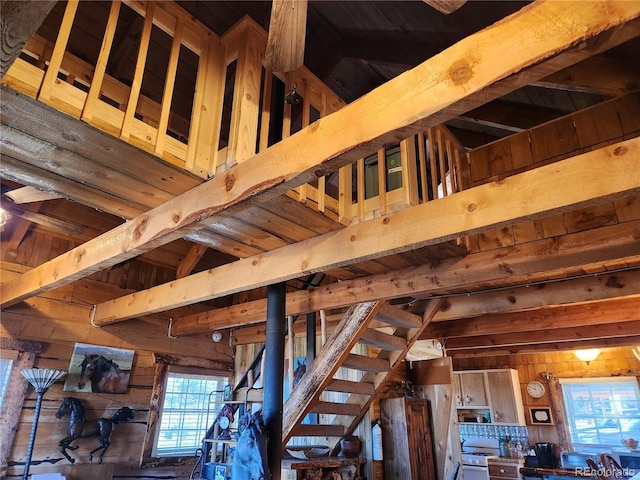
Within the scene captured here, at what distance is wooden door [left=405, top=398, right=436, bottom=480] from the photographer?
4.82 m

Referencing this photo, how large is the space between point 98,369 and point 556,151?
5042mm

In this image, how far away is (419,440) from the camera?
4977mm

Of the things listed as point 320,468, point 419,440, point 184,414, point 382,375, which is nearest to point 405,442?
point 419,440

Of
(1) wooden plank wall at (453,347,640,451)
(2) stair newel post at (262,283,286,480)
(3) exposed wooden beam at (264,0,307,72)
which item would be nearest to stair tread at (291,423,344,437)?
(2) stair newel post at (262,283,286,480)

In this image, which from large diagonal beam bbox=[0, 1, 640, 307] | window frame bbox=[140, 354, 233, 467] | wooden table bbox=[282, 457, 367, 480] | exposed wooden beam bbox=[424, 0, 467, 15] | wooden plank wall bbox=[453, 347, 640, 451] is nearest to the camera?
large diagonal beam bbox=[0, 1, 640, 307]

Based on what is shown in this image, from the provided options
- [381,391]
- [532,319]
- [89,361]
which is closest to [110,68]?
[89,361]

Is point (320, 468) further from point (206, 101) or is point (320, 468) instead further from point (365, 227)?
point (206, 101)

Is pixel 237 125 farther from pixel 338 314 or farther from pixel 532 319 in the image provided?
pixel 532 319

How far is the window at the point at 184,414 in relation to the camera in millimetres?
5293

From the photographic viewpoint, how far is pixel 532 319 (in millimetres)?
5266

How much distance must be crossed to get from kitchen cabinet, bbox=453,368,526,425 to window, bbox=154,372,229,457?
460 centimetres

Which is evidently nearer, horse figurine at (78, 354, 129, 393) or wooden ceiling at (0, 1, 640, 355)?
wooden ceiling at (0, 1, 640, 355)

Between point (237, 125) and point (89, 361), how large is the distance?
3.75m

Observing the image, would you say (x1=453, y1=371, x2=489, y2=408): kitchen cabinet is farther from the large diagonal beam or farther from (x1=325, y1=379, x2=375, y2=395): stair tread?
the large diagonal beam
